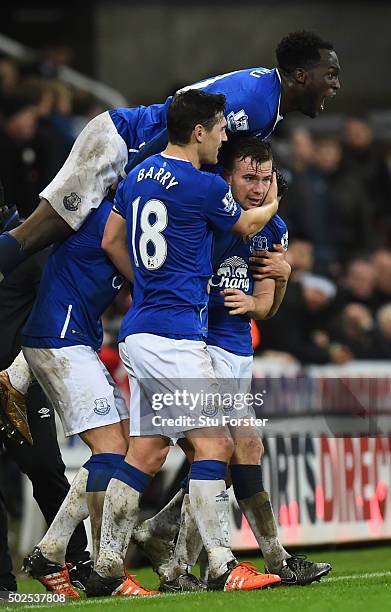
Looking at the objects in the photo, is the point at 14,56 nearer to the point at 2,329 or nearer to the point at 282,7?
the point at 282,7

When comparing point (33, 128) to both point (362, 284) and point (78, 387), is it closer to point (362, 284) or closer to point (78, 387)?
point (362, 284)

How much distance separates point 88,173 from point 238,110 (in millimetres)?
935

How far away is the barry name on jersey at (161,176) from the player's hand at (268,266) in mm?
891

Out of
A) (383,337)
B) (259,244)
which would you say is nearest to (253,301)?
(259,244)

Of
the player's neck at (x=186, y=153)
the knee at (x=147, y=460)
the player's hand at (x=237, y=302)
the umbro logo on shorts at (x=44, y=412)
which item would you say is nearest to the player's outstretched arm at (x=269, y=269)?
the player's hand at (x=237, y=302)

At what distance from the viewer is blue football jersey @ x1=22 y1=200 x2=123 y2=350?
7828mm

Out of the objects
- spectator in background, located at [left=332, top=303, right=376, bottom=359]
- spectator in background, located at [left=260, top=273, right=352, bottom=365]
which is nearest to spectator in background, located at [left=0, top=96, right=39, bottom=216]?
spectator in background, located at [left=260, top=273, right=352, bottom=365]

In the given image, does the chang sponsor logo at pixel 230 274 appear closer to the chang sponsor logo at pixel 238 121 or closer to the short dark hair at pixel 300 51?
the chang sponsor logo at pixel 238 121

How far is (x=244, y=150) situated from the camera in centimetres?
774

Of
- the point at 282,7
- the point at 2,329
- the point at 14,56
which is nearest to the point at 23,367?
the point at 2,329

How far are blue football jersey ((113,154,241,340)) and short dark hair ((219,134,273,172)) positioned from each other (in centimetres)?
49

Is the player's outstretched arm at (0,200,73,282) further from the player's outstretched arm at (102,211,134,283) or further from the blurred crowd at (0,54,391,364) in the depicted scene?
the blurred crowd at (0,54,391,364)

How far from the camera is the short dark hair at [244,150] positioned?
7.73m

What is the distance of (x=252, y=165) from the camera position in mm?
7730
